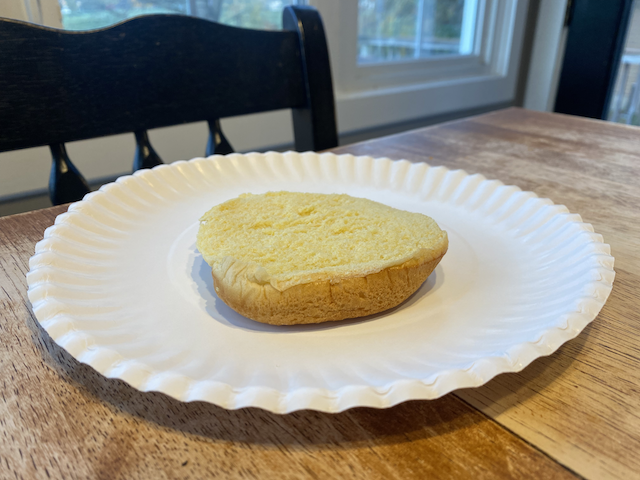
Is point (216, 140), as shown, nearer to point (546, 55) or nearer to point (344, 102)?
point (344, 102)

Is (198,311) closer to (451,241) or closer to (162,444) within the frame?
(162,444)

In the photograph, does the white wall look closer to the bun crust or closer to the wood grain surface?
the wood grain surface

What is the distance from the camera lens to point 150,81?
3.25ft

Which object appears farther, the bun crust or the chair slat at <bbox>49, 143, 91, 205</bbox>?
the chair slat at <bbox>49, 143, 91, 205</bbox>

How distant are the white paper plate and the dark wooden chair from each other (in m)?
0.36

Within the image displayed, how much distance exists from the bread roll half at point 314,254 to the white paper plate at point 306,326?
21 mm

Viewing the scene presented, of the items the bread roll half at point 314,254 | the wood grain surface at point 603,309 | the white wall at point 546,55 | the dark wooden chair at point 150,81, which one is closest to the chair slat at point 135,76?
the dark wooden chair at point 150,81

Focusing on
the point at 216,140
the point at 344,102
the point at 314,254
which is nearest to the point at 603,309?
the point at 314,254

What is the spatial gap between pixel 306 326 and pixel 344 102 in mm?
1725

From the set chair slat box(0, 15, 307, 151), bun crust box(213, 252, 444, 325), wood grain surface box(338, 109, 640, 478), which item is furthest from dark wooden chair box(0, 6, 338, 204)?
bun crust box(213, 252, 444, 325)

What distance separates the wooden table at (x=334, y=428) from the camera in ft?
1.03

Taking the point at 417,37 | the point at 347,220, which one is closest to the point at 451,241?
the point at 347,220

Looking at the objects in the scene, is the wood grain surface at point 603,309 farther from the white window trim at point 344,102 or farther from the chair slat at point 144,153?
the white window trim at point 344,102

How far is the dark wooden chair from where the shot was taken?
852 mm
